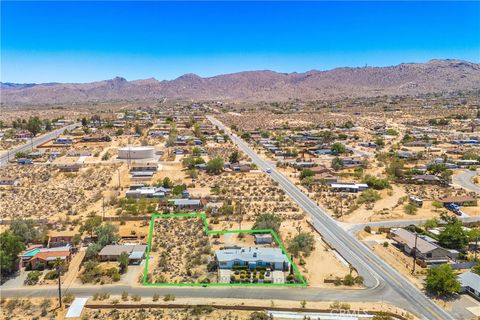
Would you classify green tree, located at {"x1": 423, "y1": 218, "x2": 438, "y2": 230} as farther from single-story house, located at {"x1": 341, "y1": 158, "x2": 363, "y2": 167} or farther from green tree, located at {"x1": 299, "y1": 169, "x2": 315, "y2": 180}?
single-story house, located at {"x1": 341, "y1": 158, "x2": 363, "y2": 167}

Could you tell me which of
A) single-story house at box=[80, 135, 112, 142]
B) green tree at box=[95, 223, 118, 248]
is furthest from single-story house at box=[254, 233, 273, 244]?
single-story house at box=[80, 135, 112, 142]

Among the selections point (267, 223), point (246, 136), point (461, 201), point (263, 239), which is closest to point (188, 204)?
point (267, 223)

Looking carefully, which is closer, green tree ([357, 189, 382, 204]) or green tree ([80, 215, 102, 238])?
green tree ([80, 215, 102, 238])

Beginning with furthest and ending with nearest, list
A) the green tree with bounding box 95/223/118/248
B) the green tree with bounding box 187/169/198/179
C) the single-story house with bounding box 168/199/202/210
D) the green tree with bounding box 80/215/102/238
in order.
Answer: the green tree with bounding box 187/169/198/179 < the single-story house with bounding box 168/199/202/210 < the green tree with bounding box 80/215/102/238 < the green tree with bounding box 95/223/118/248

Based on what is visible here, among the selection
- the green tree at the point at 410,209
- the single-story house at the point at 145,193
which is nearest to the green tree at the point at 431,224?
the green tree at the point at 410,209

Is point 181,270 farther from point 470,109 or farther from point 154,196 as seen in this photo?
point 470,109

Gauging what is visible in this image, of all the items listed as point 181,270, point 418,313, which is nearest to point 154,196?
point 181,270

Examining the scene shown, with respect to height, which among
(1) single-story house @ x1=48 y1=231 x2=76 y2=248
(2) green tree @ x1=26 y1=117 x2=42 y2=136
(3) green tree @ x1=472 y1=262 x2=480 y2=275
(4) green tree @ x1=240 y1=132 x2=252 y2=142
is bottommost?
(3) green tree @ x1=472 y1=262 x2=480 y2=275
